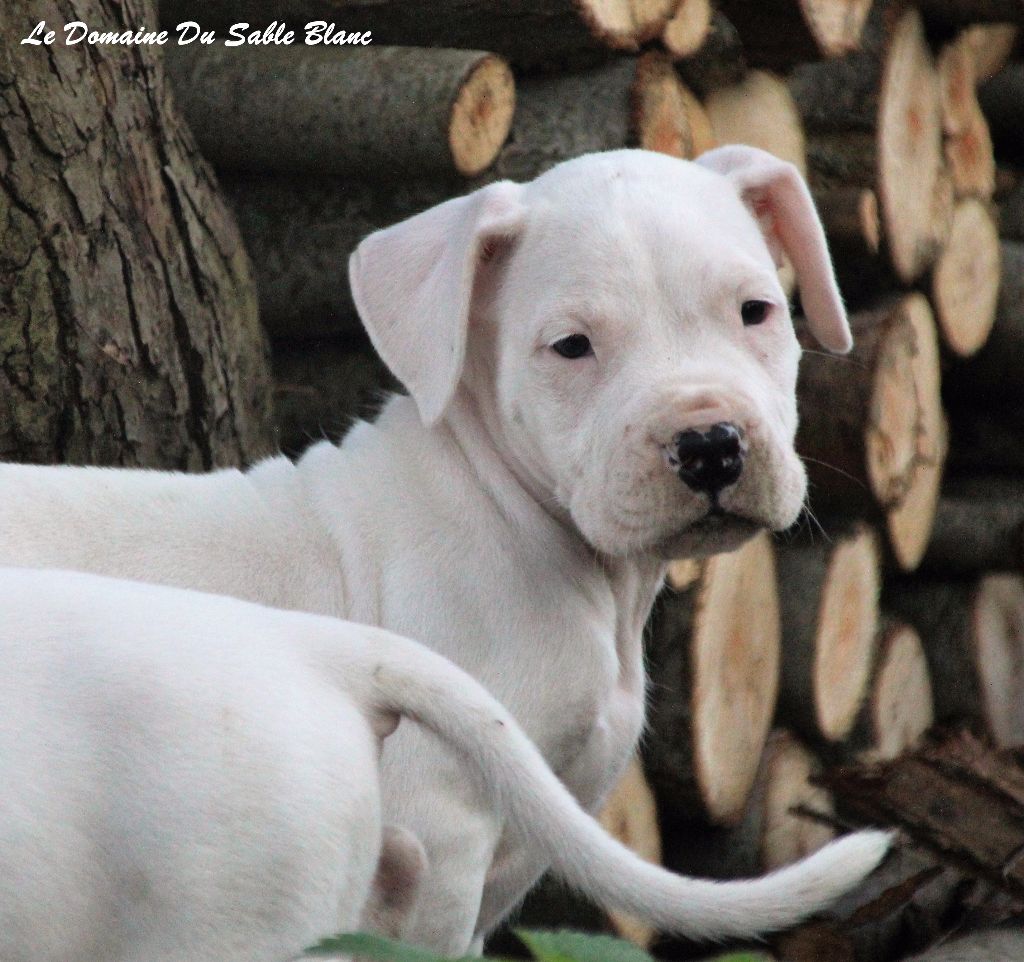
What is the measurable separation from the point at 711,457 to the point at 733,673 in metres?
1.68

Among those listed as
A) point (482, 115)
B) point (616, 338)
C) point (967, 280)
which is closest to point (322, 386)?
point (482, 115)

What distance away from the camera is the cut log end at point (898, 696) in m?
4.51

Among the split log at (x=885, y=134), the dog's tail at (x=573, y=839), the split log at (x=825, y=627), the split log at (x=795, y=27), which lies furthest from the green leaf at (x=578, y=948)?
the split log at (x=885, y=134)

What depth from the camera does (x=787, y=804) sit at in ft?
13.5

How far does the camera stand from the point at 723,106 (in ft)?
13.1

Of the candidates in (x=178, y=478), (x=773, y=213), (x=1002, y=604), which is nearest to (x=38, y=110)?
(x=178, y=478)

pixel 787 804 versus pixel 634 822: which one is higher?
pixel 634 822

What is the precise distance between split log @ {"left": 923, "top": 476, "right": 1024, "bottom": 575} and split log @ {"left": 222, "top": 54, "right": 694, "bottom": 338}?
2.02m

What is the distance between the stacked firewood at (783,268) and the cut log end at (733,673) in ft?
0.03

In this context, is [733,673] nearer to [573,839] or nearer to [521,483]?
[521,483]

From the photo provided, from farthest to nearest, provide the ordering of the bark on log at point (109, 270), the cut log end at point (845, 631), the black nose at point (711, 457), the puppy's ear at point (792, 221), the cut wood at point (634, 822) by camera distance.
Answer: the cut log end at point (845, 631) → the cut wood at point (634, 822) → the bark on log at point (109, 270) → the puppy's ear at point (792, 221) → the black nose at point (711, 457)

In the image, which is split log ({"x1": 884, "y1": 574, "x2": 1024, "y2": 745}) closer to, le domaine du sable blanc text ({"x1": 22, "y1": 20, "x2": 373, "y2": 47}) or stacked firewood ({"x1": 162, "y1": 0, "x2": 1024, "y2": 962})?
stacked firewood ({"x1": 162, "y1": 0, "x2": 1024, "y2": 962})

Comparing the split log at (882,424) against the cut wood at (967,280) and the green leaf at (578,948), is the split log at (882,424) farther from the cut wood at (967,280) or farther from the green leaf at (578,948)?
the green leaf at (578,948)

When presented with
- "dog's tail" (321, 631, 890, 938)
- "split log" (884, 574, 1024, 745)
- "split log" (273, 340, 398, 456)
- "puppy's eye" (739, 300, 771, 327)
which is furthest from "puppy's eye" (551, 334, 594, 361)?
"split log" (884, 574, 1024, 745)
